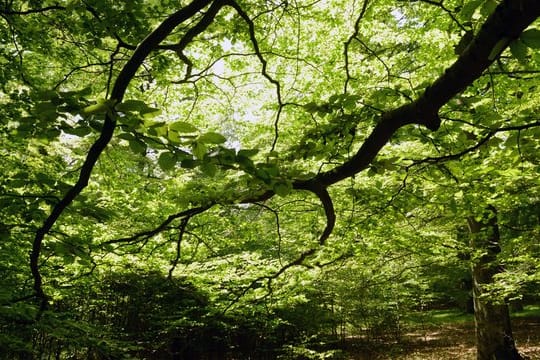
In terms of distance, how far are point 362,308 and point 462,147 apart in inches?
376

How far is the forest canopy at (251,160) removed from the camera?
1877 mm

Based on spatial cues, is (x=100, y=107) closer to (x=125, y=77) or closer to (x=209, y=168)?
(x=209, y=168)

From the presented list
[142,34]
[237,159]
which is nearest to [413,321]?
[142,34]

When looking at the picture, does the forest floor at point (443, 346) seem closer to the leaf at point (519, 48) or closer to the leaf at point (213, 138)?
the leaf at point (519, 48)

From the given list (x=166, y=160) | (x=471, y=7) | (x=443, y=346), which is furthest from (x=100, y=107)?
(x=443, y=346)

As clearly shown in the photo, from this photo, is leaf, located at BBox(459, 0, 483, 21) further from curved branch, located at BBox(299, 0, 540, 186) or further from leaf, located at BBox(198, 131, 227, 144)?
leaf, located at BBox(198, 131, 227, 144)

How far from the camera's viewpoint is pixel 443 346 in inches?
524

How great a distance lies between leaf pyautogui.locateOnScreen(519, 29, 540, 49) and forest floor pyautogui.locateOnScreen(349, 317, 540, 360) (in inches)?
415

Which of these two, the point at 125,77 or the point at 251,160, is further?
the point at 125,77

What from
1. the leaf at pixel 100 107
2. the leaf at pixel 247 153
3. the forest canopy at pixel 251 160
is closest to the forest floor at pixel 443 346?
the forest canopy at pixel 251 160

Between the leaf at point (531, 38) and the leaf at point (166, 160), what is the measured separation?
1218mm

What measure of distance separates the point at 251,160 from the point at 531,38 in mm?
991

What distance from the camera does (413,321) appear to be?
46.0ft

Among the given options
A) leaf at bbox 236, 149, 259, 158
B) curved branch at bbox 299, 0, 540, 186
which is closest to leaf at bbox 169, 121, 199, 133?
leaf at bbox 236, 149, 259, 158
